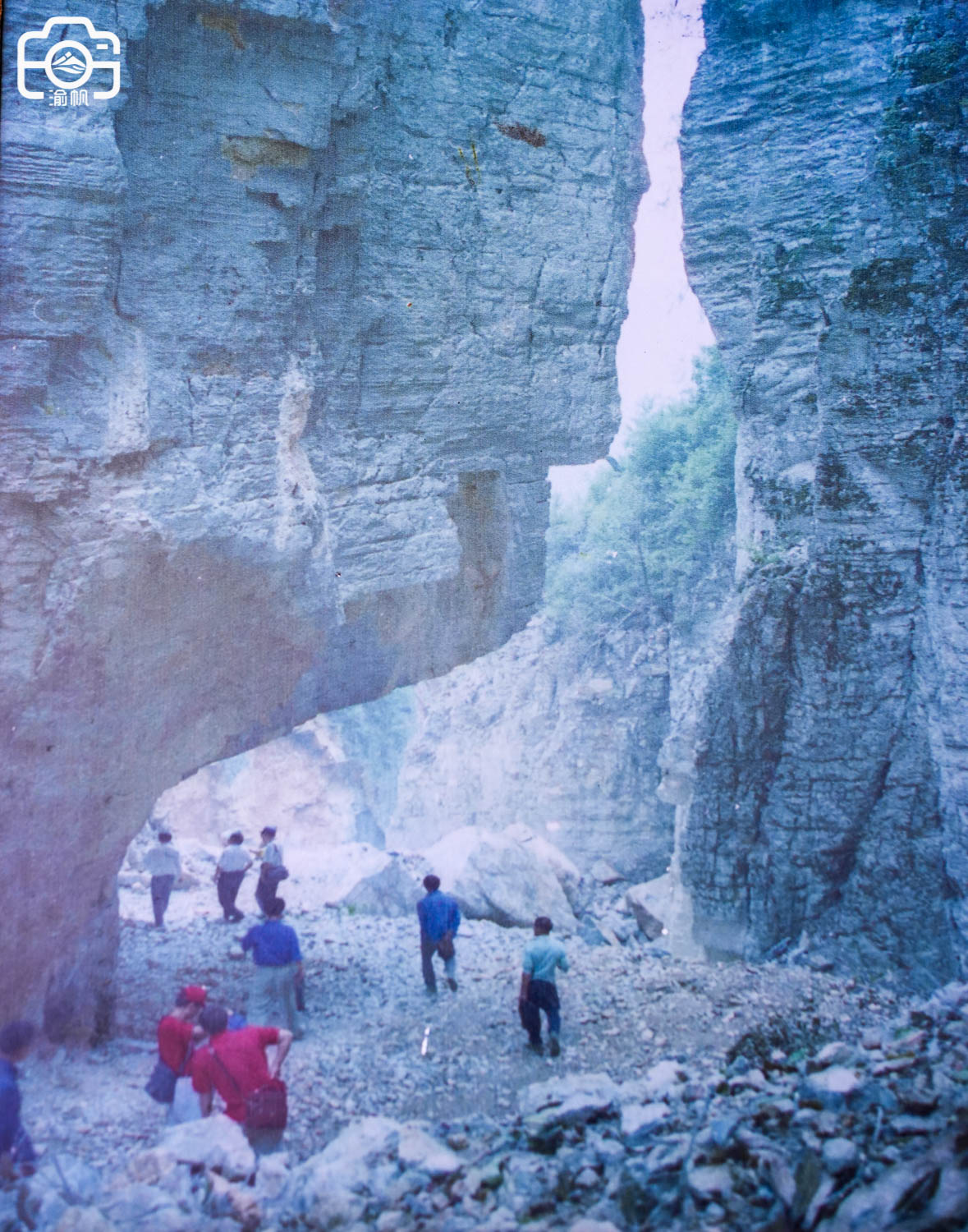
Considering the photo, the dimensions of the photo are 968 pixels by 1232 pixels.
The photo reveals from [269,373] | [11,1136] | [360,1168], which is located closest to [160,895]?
[11,1136]

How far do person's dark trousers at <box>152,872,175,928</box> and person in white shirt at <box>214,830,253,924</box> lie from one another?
25.2 inches

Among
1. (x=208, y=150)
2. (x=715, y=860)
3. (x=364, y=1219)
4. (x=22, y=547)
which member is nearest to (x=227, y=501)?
(x=22, y=547)

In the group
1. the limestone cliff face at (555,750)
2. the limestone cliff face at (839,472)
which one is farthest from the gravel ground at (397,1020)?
the limestone cliff face at (555,750)

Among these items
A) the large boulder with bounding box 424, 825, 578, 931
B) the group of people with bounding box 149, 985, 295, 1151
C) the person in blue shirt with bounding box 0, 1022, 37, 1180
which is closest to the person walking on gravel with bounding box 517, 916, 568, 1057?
the group of people with bounding box 149, 985, 295, 1151

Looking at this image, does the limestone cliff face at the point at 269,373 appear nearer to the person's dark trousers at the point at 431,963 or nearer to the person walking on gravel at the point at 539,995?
the person's dark trousers at the point at 431,963

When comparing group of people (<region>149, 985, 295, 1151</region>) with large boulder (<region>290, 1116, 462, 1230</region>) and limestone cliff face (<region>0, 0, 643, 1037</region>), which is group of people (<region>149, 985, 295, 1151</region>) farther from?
limestone cliff face (<region>0, 0, 643, 1037</region>)

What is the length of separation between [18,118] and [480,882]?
6822 millimetres

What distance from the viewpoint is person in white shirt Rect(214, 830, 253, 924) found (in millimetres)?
5539

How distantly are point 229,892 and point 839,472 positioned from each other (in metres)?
5.51

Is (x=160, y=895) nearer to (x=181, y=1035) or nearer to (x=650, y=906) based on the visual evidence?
(x=181, y=1035)

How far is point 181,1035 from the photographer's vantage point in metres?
3.80

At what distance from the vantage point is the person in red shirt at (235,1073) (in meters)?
3.57

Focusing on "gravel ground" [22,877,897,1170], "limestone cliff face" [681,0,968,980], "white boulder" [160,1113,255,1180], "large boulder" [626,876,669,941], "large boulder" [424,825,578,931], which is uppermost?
"limestone cliff face" [681,0,968,980]

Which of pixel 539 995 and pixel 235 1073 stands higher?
pixel 235 1073
